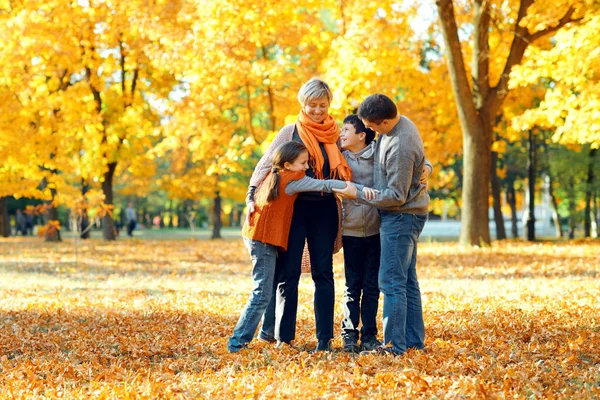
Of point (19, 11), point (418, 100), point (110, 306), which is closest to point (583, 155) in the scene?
point (418, 100)

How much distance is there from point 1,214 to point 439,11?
26299 mm

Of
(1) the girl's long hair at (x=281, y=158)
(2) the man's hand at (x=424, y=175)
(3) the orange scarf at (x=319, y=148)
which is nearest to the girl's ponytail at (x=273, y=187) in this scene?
(1) the girl's long hair at (x=281, y=158)

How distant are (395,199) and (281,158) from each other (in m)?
0.89

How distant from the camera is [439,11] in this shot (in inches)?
673

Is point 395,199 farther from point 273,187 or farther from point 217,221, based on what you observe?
point 217,221

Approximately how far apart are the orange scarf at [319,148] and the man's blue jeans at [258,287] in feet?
2.27

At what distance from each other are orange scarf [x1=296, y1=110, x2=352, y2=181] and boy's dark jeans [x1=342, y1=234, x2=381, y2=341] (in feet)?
1.68

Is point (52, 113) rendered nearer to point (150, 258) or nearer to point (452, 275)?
point (150, 258)

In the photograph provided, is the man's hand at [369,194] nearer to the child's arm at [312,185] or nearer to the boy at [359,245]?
the child's arm at [312,185]

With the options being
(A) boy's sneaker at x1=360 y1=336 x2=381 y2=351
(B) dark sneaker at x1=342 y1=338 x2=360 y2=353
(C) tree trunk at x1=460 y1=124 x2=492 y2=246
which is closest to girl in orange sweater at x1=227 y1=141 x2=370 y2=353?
(B) dark sneaker at x1=342 y1=338 x2=360 y2=353

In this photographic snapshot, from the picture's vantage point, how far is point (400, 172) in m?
5.32

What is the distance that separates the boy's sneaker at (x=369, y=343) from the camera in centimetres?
582

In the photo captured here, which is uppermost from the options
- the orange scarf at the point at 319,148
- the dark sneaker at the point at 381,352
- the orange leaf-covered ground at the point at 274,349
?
the orange scarf at the point at 319,148

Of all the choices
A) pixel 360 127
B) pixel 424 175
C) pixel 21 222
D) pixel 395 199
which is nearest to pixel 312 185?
pixel 395 199
